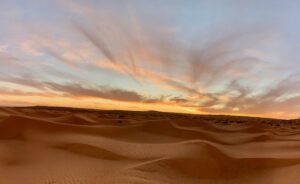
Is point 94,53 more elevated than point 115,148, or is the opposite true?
point 94,53

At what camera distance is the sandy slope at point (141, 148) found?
119cm

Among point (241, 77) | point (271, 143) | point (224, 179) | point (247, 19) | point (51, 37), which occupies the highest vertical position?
point (247, 19)

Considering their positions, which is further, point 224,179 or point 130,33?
point 130,33

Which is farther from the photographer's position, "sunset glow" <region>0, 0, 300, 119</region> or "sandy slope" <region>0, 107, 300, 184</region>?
"sunset glow" <region>0, 0, 300, 119</region>

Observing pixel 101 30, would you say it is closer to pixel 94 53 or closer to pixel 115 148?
pixel 94 53

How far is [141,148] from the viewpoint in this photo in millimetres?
1386

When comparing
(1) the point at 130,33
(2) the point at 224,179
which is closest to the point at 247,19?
(1) the point at 130,33

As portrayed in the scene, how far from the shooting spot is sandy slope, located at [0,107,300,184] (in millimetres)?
1192

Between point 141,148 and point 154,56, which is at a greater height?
point 154,56

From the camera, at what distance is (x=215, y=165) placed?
4.28 ft

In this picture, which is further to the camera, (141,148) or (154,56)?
(154,56)

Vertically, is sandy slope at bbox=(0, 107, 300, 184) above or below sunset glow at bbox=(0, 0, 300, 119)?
below

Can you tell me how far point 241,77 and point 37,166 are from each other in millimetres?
1036

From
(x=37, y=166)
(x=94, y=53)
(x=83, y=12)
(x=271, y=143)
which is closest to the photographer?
(x=37, y=166)
